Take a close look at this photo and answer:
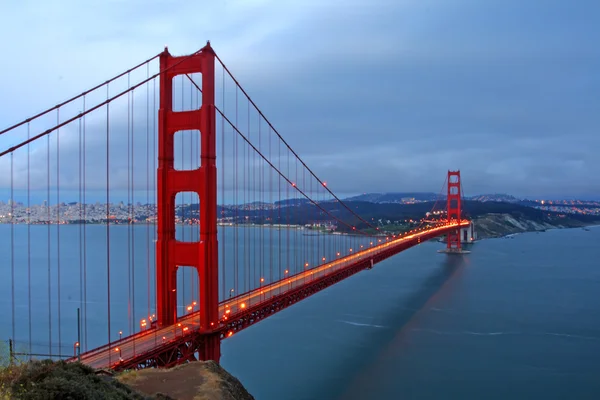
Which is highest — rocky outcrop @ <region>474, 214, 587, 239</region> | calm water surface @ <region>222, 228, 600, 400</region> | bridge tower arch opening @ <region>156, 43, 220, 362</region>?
bridge tower arch opening @ <region>156, 43, 220, 362</region>

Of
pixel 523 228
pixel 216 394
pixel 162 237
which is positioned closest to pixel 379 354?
pixel 162 237

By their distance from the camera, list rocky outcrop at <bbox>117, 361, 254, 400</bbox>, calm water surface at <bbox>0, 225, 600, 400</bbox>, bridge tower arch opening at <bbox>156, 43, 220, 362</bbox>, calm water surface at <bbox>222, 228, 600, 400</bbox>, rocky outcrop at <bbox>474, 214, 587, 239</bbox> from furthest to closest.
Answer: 1. rocky outcrop at <bbox>474, 214, 587, 239</bbox>
2. calm water surface at <bbox>0, 225, 600, 400</bbox>
3. calm water surface at <bbox>222, 228, 600, 400</bbox>
4. bridge tower arch opening at <bbox>156, 43, 220, 362</bbox>
5. rocky outcrop at <bbox>117, 361, 254, 400</bbox>

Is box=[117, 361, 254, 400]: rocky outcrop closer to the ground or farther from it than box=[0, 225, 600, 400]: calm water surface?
farther from it

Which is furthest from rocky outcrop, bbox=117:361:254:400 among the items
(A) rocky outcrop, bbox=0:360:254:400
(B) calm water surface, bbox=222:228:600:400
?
(B) calm water surface, bbox=222:228:600:400

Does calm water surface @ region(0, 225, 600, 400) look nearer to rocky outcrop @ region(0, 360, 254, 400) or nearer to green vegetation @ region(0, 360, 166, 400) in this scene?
rocky outcrop @ region(0, 360, 254, 400)

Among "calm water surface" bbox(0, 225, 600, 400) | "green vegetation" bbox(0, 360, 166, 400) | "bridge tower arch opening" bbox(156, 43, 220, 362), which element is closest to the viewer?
"green vegetation" bbox(0, 360, 166, 400)

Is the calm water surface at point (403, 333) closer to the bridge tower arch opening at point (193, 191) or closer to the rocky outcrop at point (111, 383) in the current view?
the bridge tower arch opening at point (193, 191)

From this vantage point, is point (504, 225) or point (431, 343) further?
point (504, 225)

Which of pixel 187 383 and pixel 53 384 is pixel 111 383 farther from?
pixel 187 383

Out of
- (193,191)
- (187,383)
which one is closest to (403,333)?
(193,191)

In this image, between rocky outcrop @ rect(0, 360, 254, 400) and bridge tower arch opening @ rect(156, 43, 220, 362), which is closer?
rocky outcrop @ rect(0, 360, 254, 400)

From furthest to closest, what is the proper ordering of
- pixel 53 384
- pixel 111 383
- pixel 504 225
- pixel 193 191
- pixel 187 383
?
pixel 504 225 < pixel 193 191 < pixel 187 383 < pixel 111 383 < pixel 53 384
